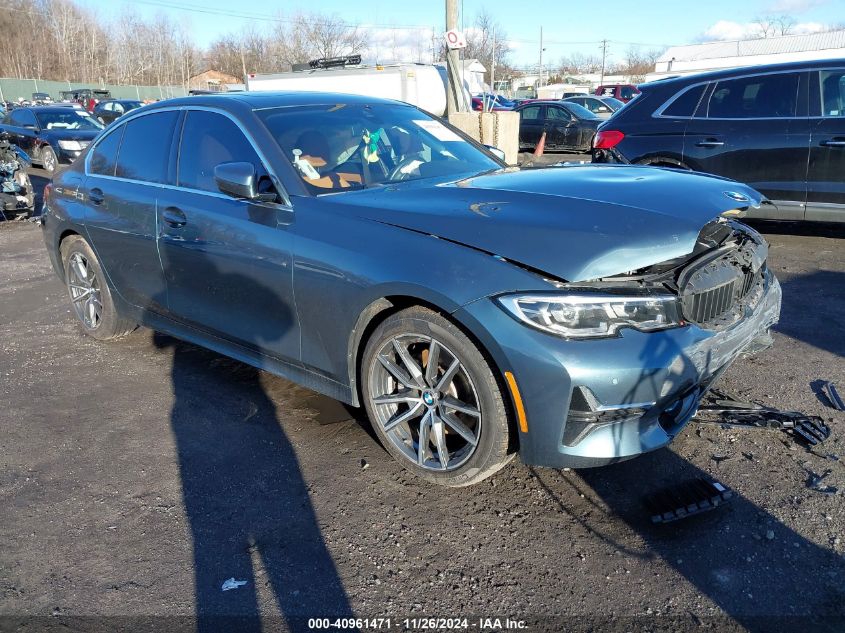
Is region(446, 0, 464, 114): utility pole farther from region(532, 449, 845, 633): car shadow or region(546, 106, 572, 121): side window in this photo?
region(532, 449, 845, 633): car shadow

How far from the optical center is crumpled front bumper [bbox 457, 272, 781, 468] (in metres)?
2.48

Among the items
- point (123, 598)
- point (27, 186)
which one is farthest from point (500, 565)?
point (27, 186)

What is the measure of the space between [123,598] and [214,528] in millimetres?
460

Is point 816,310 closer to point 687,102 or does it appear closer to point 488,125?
point 687,102

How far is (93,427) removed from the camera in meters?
3.80

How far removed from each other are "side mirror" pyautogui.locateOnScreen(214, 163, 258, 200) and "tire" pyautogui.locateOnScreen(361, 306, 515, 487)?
3.22 ft

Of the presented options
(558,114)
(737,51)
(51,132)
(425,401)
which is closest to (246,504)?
(425,401)

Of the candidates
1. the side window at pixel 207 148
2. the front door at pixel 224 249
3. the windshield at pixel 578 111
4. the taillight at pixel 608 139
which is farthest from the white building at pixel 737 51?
the front door at pixel 224 249

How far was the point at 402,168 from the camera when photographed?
12.3 feet

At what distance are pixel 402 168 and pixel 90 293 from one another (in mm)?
2874

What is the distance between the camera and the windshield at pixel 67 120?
1647 centimetres

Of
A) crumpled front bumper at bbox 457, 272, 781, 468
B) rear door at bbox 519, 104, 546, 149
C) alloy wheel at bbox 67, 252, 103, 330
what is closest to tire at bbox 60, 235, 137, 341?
alloy wheel at bbox 67, 252, 103, 330

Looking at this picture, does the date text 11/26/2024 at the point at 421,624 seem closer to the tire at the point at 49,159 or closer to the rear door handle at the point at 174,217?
the rear door handle at the point at 174,217

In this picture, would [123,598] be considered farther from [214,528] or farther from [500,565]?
[500,565]
